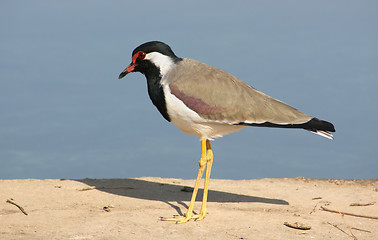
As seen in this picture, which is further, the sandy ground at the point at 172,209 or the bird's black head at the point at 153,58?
the bird's black head at the point at 153,58

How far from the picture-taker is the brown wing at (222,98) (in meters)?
7.36

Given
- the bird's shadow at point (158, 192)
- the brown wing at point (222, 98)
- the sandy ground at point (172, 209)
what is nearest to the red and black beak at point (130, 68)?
the brown wing at point (222, 98)

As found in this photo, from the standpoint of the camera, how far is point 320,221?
316 inches

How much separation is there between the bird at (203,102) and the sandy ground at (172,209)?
0.48m

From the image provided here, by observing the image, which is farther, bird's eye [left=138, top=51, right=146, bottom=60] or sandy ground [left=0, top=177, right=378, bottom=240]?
bird's eye [left=138, top=51, right=146, bottom=60]

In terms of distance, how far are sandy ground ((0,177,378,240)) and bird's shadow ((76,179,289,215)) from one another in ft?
0.05

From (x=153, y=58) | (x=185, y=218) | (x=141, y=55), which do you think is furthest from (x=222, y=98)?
(x=185, y=218)

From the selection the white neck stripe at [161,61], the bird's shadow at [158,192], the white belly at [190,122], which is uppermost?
the white neck stripe at [161,61]

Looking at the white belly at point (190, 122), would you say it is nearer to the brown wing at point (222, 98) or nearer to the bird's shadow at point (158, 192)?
the brown wing at point (222, 98)

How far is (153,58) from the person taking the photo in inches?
303

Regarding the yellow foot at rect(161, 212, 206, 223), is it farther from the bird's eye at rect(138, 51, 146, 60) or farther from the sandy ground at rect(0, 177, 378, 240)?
the bird's eye at rect(138, 51, 146, 60)

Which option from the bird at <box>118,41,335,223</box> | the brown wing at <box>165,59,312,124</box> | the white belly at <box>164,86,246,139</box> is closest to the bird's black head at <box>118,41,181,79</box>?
the bird at <box>118,41,335,223</box>

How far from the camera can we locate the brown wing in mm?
7359

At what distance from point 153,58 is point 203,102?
1.00 m
